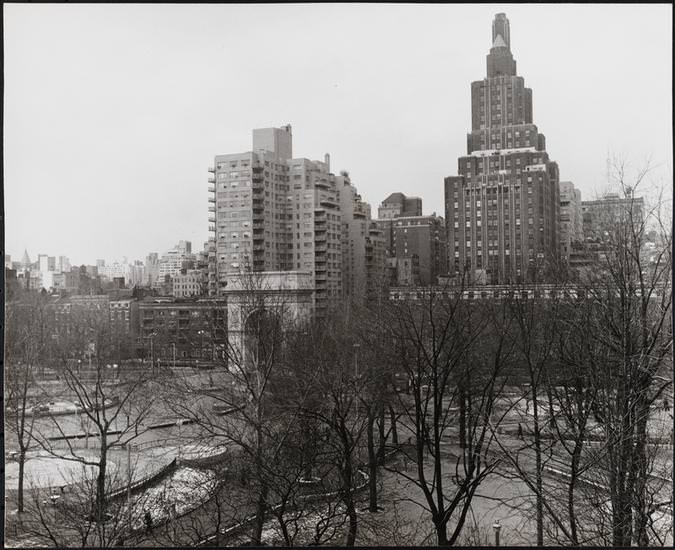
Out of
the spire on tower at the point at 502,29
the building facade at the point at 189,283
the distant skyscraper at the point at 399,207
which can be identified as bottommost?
→ the building facade at the point at 189,283

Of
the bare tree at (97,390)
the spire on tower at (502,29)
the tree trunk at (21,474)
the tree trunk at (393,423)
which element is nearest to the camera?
the spire on tower at (502,29)

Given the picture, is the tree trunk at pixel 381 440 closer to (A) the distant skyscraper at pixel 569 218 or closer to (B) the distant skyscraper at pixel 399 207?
(B) the distant skyscraper at pixel 399 207

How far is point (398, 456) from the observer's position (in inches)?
106

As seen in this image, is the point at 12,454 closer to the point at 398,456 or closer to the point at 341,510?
the point at 341,510

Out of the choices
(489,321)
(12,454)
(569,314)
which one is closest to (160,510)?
(12,454)

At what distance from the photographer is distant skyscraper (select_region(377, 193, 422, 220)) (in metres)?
2.91

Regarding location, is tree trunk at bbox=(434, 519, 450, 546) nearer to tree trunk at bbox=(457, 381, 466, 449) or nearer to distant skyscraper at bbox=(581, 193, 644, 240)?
tree trunk at bbox=(457, 381, 466, 449)

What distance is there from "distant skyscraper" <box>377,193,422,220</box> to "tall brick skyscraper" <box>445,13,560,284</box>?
19 centimetres

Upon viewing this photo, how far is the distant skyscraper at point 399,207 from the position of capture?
291 cm

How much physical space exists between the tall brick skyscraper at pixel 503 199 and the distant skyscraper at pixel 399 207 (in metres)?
0.19

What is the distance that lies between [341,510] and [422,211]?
65.9 inches

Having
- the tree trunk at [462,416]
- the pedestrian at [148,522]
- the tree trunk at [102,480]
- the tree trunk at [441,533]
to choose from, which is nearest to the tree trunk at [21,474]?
the tree trunk at [102,480]

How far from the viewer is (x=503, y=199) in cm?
311

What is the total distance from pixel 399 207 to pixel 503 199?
0.66 meters
